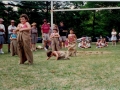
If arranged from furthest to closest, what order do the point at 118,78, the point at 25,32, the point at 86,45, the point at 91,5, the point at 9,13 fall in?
the point at 9,13
the point at 91,5
the point at 86,45
the point at 25,32
the point at 118,78

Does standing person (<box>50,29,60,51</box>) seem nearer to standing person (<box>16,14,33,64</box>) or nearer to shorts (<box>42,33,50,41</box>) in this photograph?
shorts (<box>42,33,50,41</box>)

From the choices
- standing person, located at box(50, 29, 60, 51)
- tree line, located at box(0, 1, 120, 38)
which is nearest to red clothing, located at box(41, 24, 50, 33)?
standing person, located at box(50, 29, 60, 51)

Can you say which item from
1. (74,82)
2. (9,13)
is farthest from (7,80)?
(9,13)

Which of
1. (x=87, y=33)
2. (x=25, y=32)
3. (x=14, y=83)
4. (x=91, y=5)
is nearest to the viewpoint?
(x=14, y=83)

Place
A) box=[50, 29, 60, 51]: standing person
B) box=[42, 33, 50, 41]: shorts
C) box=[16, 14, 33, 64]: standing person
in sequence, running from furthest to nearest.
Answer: box=[42, 33, 50, 41]: shorts
box=[50, 29, 60, 51]: standing person
box=[16, 14, 33, 64]: standing person

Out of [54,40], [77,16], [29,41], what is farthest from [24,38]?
[77,16]

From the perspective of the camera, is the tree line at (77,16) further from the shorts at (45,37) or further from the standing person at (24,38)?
the standing person at (24,38)

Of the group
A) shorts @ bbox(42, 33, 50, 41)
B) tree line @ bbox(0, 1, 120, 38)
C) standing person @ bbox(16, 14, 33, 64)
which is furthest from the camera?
tree line @ bbox(0, 1, 120, 38)

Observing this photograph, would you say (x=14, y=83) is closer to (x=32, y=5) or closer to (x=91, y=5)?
(x=91, y=5)

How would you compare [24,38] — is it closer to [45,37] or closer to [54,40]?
[54,40]

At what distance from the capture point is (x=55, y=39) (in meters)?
15.2

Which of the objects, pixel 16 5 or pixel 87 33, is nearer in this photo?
pixel 16 5

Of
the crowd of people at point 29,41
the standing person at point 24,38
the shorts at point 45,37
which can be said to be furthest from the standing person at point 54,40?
the standing person at point 24,38

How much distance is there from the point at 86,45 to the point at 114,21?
19890mm
